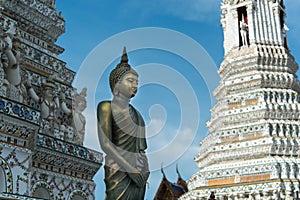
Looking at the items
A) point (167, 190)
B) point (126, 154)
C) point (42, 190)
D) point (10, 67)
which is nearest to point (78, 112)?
point (42, 190)

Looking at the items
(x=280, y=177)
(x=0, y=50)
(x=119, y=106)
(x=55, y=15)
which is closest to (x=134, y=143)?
(x=119, y=106)

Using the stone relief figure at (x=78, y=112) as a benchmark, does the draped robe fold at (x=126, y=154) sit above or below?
below

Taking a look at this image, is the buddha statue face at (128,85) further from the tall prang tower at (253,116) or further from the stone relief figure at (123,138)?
the tall prang tower at (253,116)

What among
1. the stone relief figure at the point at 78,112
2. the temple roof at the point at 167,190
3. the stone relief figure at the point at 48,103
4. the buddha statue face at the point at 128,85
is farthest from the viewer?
the temple roof at the point at 167,190

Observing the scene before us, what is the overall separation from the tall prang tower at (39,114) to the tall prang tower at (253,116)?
36.6 feet

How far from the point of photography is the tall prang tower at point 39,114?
9219 mm

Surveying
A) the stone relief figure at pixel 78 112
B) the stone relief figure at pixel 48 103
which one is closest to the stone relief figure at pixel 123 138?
the stone relief figure at pixel 48 103

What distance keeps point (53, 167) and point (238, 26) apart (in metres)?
19.0

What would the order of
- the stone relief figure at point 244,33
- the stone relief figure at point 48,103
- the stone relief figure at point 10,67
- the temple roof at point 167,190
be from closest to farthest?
the stone relief figure at point 10,67 < the stone relief figure at point 48,103 < the stone relief figure at point 244,33 < the temple roof at point 167,190

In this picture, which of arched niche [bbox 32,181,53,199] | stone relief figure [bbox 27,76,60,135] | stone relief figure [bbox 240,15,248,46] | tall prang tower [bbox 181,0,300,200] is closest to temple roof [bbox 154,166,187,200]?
tall prang tower [bbox 181,0,300,200]

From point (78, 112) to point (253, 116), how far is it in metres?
12.7

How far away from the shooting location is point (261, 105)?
24.4 meters

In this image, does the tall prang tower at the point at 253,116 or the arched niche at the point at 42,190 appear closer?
the arched niche at the point at 42,190

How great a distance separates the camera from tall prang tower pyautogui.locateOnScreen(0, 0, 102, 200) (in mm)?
9219
